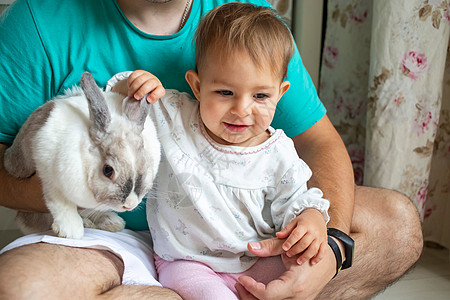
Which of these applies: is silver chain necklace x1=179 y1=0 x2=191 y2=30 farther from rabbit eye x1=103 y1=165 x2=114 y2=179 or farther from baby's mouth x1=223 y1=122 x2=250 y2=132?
rabbit eye x1=103 y1=165 x2=114 y2=179

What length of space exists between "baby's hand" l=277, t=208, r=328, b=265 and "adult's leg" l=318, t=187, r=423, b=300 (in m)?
0.32

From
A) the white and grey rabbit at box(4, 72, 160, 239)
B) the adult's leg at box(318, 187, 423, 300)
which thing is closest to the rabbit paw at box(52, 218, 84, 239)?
the white and grey rabbit at box(4, 72, 160, 239)

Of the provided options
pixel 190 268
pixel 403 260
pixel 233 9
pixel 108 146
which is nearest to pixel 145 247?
pixel 190 268

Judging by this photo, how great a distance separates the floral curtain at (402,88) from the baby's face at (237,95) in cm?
55

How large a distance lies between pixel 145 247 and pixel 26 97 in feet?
1.42

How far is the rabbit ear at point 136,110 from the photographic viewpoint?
81 centimetres

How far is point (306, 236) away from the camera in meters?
0.88

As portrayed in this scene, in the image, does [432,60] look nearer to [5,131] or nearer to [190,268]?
[190,268]

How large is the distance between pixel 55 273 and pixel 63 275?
0.01 m

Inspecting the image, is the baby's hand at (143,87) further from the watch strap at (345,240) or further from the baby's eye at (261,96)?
the watch strap at (345,240)

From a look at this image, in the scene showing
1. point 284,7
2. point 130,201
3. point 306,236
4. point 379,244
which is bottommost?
point 379,244

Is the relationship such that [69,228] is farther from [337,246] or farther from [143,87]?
[337,246]

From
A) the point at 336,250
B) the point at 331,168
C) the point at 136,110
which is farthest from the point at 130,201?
the point at 331,168

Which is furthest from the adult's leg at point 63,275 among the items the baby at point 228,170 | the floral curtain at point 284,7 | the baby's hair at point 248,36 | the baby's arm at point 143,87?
the floral curtain at point 284,7
